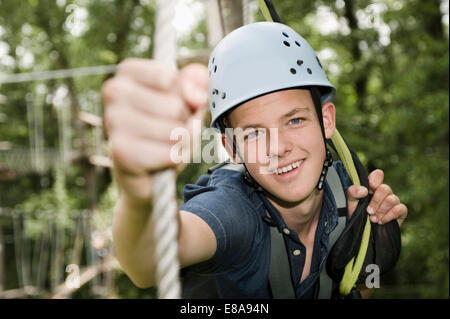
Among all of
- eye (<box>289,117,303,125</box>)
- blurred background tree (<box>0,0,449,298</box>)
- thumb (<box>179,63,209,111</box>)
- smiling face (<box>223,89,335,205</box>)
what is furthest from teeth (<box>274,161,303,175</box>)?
blurred background tree (<box>0,0,449,298</box>)

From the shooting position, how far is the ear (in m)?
1.73

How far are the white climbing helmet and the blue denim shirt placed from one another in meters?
0.31

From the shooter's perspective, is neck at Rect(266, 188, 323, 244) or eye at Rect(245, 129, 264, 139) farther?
neck at Rect(266, 188, 323, 244)

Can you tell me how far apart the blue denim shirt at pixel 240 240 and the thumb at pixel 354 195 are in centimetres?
6

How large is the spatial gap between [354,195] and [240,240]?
565 mm

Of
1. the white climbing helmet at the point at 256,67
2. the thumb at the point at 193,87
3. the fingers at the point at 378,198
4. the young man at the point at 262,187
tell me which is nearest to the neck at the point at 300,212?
the young man at the point at 262,187

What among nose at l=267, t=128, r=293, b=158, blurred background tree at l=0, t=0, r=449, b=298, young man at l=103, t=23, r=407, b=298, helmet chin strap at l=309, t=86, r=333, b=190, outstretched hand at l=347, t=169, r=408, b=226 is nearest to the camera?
young man at l=103, t=23, r=407, b=298

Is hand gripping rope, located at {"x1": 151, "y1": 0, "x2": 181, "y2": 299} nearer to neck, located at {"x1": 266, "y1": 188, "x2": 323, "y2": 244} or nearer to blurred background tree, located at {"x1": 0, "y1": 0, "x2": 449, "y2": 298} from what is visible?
neck, located at {"x1": 266, "y1": 188, "x2": 323, "y2": 244}

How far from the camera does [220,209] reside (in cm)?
137

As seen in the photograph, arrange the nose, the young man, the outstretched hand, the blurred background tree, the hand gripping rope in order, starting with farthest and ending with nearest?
the blurred background tree, the outstretched hand, the nose, the young man, the hand gripping rope

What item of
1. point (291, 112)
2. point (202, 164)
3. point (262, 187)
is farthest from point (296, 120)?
point (202, 164)
